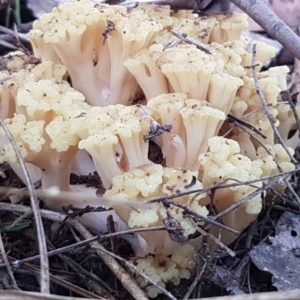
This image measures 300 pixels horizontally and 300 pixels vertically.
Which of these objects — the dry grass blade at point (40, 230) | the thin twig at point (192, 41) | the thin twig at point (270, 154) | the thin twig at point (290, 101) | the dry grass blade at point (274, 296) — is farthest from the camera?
the thin twig at point (290, 101)

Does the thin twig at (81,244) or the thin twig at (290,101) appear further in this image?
the thin twig at (290,101)

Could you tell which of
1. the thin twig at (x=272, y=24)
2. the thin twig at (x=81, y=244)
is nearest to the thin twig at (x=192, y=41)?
the thin twig at (x=272, y=24)

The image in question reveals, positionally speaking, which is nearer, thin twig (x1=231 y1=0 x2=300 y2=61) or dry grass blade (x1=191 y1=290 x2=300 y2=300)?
dry grass blade (x1=191 y1=290 x2=300 y2=300)

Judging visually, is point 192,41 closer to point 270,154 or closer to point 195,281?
point 270,154

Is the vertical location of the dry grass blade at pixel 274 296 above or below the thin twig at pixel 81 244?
above

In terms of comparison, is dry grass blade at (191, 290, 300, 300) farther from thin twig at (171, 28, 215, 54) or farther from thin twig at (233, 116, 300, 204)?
thin twig at (171, 28, 215, 54)

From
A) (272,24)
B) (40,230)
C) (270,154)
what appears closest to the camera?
(40,230)

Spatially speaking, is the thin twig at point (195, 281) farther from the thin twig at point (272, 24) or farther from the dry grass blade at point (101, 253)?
the thin twig at point (272, 24)

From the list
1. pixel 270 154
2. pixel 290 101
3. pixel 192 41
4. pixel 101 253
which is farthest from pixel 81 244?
pixel 290 101

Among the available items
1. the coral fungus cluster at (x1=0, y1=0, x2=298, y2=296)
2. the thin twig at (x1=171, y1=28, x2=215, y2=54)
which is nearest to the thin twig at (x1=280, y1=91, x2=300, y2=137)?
the coral fungus cluster at (x1=0, y1=0, x2=298, y2=296)

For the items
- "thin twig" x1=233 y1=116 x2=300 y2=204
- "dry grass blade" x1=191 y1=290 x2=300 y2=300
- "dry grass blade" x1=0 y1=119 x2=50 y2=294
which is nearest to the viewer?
"dry grass blade" x1=191 y1=290 x2=300 y2=300

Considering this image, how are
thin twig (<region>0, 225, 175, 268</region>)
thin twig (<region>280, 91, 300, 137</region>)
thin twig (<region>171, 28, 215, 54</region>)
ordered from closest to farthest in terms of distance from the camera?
thin twig (<region>0, 225, 175, 268</region>)
thin twig (<region>171, 28, 215, 54</region>)
thin twig (<region>280, 91, 300, 137</region>)
